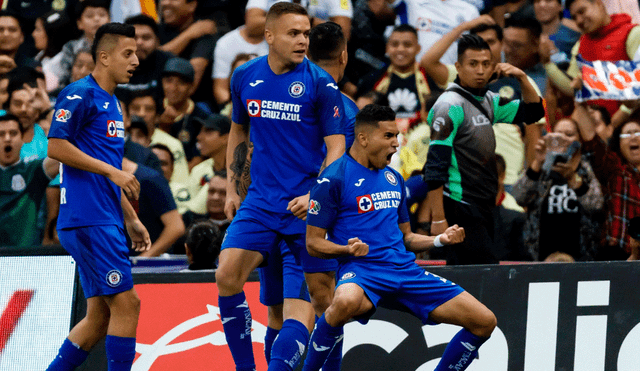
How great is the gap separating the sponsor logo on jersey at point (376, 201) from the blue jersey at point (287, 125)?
32 centimetres

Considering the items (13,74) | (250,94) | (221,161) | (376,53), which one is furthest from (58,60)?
(250,94)

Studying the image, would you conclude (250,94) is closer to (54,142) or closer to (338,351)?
(54,142)

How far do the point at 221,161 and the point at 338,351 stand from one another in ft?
12.6

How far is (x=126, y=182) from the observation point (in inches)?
182

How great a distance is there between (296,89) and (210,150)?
3884mm

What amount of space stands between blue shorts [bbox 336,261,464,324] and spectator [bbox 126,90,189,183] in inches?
159

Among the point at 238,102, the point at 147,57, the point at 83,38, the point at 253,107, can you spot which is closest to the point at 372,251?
the point at 253,107

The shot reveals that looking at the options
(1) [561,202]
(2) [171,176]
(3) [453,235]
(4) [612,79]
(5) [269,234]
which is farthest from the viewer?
(2) [171,176]

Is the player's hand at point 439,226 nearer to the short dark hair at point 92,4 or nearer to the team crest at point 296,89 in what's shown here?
the team crest at point 296,89

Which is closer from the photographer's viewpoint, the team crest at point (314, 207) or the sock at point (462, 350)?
the team crest at point (314, 207)

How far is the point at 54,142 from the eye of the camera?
477 cm

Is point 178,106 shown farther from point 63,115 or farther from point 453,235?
point 453,235

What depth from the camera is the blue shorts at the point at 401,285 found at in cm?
464

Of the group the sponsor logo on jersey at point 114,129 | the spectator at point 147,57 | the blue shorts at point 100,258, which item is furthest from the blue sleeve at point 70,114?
the spectator at point 147,57
